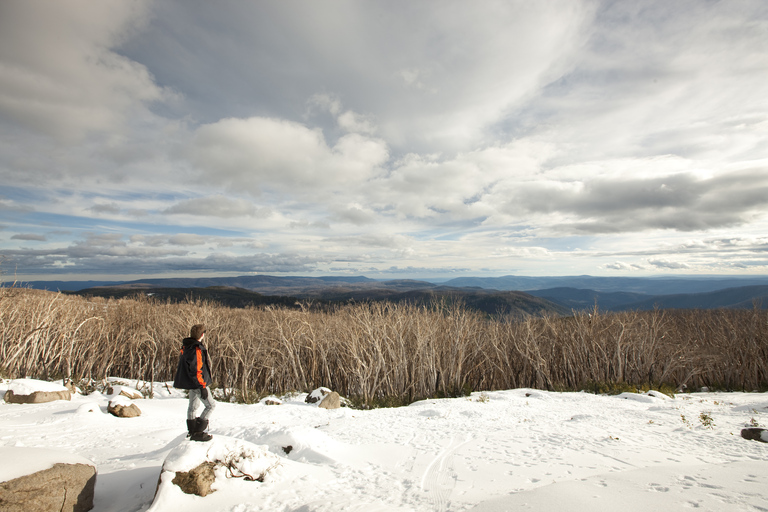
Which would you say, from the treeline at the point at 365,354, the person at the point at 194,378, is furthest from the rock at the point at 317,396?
the person at the point at 194,378

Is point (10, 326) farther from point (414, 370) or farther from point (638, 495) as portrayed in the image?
point (638, 495)

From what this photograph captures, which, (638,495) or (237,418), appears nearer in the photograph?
(638,495)

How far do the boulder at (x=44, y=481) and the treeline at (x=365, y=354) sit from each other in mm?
8746

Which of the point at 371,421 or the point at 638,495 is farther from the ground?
the point at 638,495

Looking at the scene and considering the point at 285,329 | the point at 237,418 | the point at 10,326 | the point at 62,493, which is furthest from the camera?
the point at 285,329

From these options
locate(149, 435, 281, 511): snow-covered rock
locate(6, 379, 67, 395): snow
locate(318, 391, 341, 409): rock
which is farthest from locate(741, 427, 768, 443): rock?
locate(6, 379, 67, 395): snow

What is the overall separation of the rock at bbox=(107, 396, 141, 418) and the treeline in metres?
4.26

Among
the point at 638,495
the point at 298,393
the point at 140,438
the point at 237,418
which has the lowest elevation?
the point at 298,393

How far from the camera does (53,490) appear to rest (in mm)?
3502

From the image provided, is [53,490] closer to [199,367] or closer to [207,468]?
[207,468]

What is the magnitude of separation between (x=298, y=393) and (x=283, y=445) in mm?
7849

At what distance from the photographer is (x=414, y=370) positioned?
13.9 metres

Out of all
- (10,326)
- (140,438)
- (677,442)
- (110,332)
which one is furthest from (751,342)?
(10,326)

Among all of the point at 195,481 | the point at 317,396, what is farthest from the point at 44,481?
the point at 317,396
